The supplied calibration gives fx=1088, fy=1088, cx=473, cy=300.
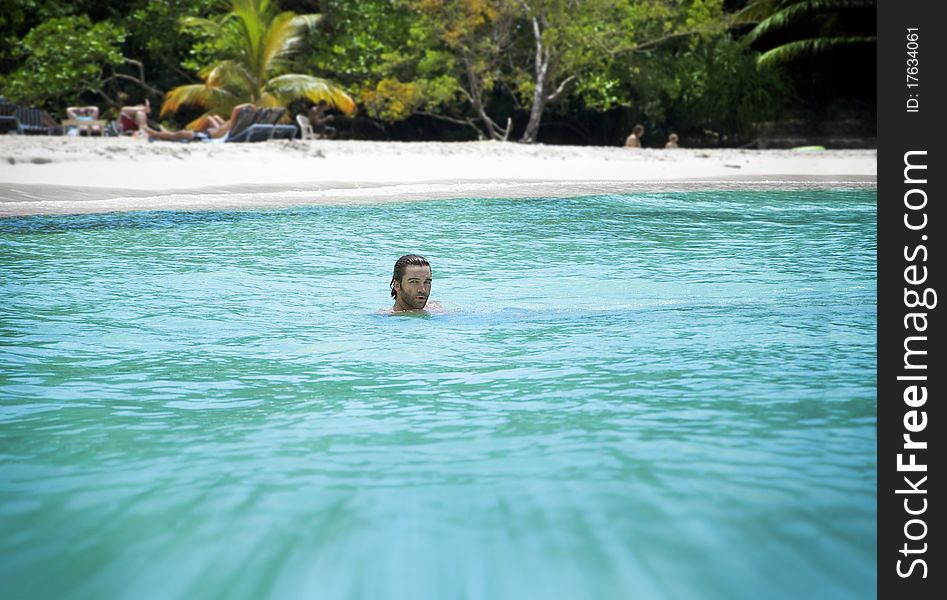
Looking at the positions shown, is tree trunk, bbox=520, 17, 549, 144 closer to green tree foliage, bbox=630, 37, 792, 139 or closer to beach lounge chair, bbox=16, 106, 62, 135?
green tree foliage, bbox=630, 37, 792, 139

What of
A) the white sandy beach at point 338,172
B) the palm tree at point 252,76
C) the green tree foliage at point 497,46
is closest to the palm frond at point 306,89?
the palm tree at point 252,76

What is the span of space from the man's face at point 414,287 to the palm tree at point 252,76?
1887 centimetres

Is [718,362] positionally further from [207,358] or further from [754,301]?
[207,358]

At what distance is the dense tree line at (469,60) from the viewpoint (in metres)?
25.3

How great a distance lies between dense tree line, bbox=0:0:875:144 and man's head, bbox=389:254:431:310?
62.3 feet

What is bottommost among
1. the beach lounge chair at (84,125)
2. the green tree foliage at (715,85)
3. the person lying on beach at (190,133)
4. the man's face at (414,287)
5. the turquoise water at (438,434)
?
the turquoise water at (438,434)

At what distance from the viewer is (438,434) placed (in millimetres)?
4445

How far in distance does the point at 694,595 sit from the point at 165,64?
2927 cm

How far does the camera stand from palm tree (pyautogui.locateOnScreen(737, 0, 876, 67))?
2659cm

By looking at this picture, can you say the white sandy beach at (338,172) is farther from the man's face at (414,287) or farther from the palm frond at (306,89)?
the man's face at (414,287)

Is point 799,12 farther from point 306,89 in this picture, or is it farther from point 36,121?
point 36,121

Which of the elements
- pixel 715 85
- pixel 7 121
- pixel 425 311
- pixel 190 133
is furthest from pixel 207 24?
pixel 425 311

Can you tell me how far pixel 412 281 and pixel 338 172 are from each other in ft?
33.7
